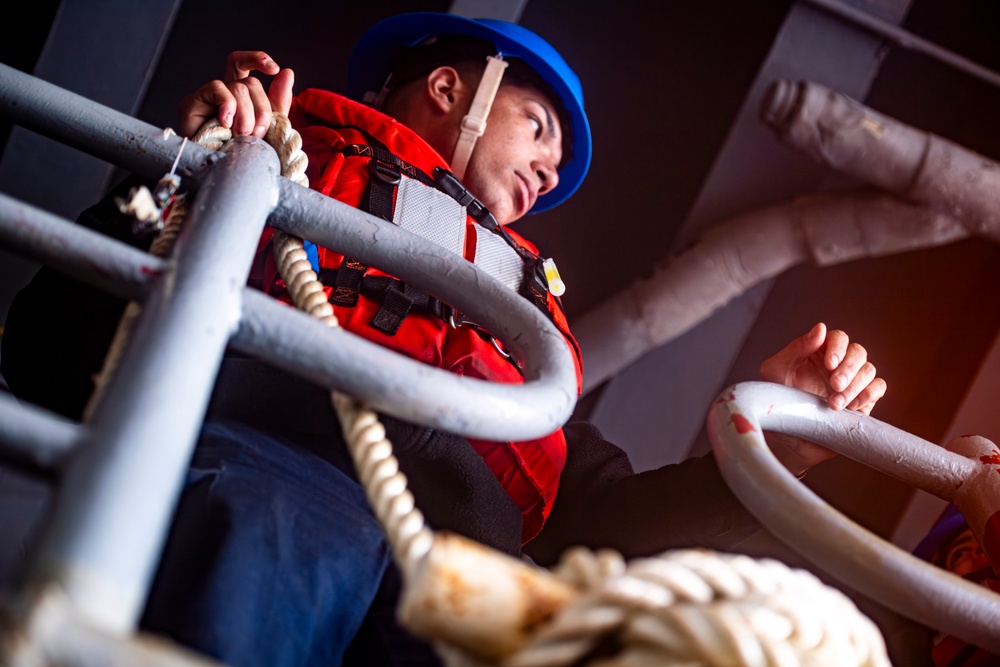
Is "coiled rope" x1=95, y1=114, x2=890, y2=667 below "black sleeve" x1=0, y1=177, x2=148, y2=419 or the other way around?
the other way around

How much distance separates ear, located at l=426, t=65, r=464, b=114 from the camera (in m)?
1.26

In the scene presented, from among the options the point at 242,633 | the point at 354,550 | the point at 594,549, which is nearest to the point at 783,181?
the point at 594,549

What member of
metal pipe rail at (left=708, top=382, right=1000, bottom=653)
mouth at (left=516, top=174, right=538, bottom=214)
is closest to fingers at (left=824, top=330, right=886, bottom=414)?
metal pipe rail at (left=708, top=382, right=1000, bottom=653)

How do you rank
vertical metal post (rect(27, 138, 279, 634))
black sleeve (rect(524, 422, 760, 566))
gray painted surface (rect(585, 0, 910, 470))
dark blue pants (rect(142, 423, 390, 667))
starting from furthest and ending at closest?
1. gray painted surface (rect(585, 0, 910, 470))
2. black sleeve (rect(524, 422, 760, 566))
3. dark blue pants (rect(142, 423, 390, 667))
4. vertical metal post (rect(27, 138, 279, 634))

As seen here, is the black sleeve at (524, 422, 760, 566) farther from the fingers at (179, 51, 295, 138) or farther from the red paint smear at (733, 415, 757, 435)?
the fingers at (179, 51, 295, 138)

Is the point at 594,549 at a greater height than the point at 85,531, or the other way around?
the point at 85,531

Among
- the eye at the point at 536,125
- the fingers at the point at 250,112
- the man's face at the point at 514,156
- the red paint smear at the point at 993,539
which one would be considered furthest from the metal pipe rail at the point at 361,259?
the eye at the point at 536,125

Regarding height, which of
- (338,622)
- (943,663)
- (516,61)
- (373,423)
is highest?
(516,61)

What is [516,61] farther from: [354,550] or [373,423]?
[373,423]

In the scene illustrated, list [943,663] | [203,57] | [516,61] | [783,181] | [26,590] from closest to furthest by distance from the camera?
1. [26,590]
2. [943,663]
3. [516,61]
4. [203,57]
5. [783,181]

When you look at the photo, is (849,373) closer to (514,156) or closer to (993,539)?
(993,539)

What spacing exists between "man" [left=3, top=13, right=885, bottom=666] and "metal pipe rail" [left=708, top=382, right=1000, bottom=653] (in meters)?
0.06

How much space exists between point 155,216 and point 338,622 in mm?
346

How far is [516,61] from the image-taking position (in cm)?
131
